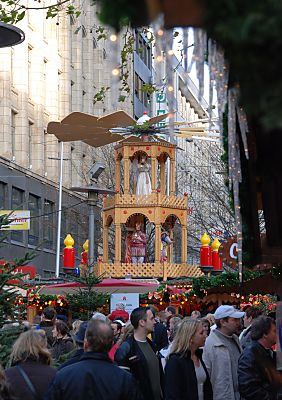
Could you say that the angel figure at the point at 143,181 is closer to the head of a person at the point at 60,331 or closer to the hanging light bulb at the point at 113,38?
the head of a person at the point at 60,331

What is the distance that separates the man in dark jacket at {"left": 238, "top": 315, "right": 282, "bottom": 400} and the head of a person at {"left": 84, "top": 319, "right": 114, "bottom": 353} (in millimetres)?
2388

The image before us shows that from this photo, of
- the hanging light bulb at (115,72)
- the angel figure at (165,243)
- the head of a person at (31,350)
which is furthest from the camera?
the angel figure at (165,243)

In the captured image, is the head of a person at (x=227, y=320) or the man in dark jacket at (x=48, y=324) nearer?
the head of a person at (x=227, y=320)

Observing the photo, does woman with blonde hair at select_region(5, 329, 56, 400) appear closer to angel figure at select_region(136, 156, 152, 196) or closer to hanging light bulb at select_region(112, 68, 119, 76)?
hanging light bulb at select_region(112, 68, 119, 76)

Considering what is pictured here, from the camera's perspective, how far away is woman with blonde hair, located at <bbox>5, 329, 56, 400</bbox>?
6.87 m

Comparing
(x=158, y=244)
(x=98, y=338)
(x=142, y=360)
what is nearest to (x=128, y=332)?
(x=142, y=360)

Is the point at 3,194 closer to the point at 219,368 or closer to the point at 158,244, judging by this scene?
the point at 158,244

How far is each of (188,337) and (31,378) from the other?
256cm

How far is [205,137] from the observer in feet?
109

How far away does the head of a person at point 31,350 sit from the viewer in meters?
7.02

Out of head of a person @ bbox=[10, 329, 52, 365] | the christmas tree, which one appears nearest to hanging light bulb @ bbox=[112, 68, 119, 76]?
head of a person @ bbox=[10, 329, 52, 365]

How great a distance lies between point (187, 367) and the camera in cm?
909

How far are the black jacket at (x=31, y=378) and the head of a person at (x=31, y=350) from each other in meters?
0.04

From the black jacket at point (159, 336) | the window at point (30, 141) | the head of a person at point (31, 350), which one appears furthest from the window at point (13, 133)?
the head of a person at point (31, 350)
